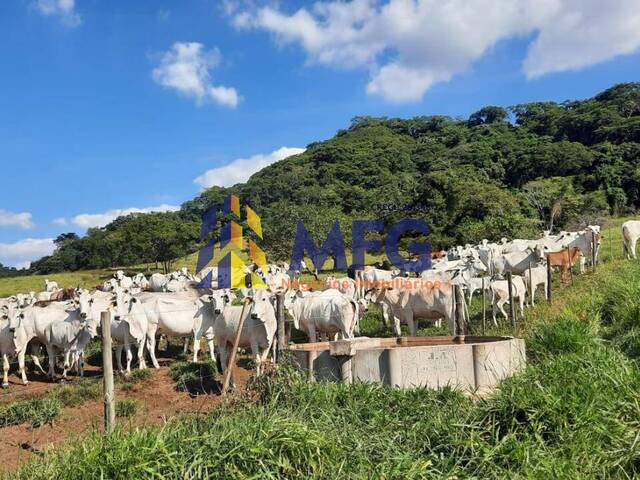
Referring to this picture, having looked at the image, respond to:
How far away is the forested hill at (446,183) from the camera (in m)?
43.9

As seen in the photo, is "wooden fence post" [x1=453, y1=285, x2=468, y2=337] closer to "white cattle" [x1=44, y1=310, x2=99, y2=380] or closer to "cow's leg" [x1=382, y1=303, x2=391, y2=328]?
"cow's leg" [x1=382, y1=303, x2=391, y2=328]

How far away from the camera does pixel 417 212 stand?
149 feet

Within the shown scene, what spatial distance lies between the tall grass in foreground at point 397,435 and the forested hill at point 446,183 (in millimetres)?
31244

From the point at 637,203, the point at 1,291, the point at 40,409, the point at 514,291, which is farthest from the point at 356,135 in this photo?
the point at 40,409

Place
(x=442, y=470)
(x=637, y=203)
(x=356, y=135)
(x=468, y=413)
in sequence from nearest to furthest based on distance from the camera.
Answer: (x=442, y=470)
(x=468, y=413)
(x=637, y=203)
(x=356, y=135)

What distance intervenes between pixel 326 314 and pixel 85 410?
6283 millimetres

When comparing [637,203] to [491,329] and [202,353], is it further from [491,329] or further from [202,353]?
[202,353]

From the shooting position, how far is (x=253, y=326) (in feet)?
41.2

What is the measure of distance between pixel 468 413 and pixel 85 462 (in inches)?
154

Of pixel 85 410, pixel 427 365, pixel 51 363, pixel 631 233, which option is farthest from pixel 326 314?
pixel 631 233

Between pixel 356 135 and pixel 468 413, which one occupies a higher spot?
pixel 356 135

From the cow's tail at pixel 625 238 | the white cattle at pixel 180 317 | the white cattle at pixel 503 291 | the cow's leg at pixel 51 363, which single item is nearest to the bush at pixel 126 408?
the white cattle at pixel 180 317

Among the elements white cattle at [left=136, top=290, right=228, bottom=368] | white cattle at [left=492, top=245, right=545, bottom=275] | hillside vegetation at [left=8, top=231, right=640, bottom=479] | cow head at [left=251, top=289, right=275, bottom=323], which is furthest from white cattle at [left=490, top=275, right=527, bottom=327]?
hillside vegetation at [left=8, top=231, right=640, bottom=479]

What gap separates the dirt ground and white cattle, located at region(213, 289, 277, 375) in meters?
0.75
